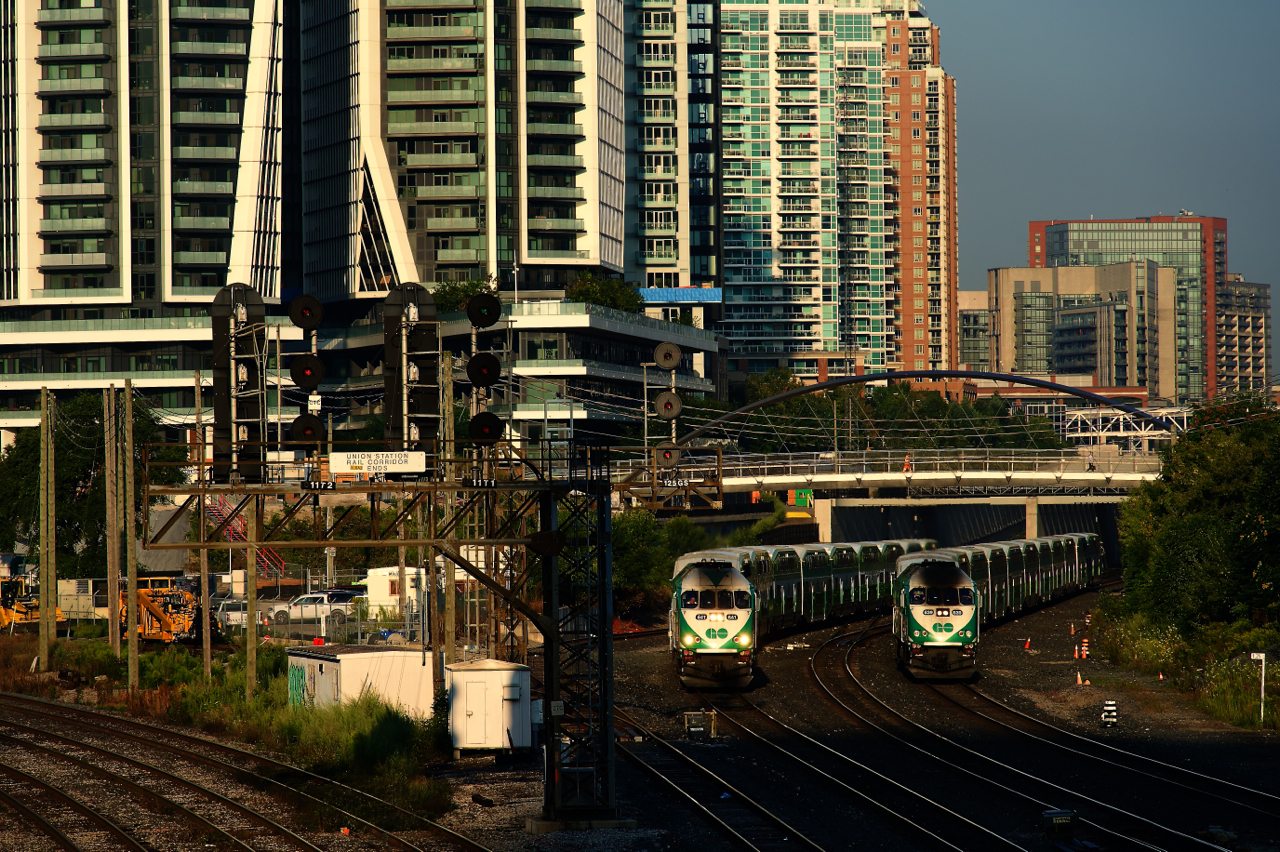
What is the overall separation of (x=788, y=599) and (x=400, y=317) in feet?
85.6

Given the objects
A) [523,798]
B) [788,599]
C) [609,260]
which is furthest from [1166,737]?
[609,260]

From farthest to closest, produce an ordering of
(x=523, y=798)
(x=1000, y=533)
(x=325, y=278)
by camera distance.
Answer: (x=325, y=278) < (x=1000, y=533) < (x=523, y=798)

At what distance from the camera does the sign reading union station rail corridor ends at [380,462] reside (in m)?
28.7

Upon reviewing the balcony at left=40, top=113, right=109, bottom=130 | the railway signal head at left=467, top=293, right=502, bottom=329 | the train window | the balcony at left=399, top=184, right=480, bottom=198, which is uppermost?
the balcony at left=40, top=113, right=109, bottom=130

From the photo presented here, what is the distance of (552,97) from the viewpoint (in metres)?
141

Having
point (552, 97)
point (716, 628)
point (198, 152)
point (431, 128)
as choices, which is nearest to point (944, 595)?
point (716, 628)

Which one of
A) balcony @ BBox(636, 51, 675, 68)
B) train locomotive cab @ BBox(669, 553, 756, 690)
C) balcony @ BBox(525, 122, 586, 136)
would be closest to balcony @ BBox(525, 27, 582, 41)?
balcony @ BBox(525, 122, 586, 136)

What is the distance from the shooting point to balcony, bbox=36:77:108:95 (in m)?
138

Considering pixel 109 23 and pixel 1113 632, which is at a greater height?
pixel 109 23

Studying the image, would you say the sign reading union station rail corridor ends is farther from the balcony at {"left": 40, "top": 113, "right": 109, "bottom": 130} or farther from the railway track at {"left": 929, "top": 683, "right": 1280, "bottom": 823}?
the balcony at {"left": 40, "top": 113, "right": 109, "bottom": 130}

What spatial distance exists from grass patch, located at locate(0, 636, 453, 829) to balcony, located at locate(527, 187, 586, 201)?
90.4 meters

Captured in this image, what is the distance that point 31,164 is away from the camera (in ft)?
456

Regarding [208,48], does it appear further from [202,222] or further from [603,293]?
[603,293]

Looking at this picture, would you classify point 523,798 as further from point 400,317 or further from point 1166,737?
point 1166,737
